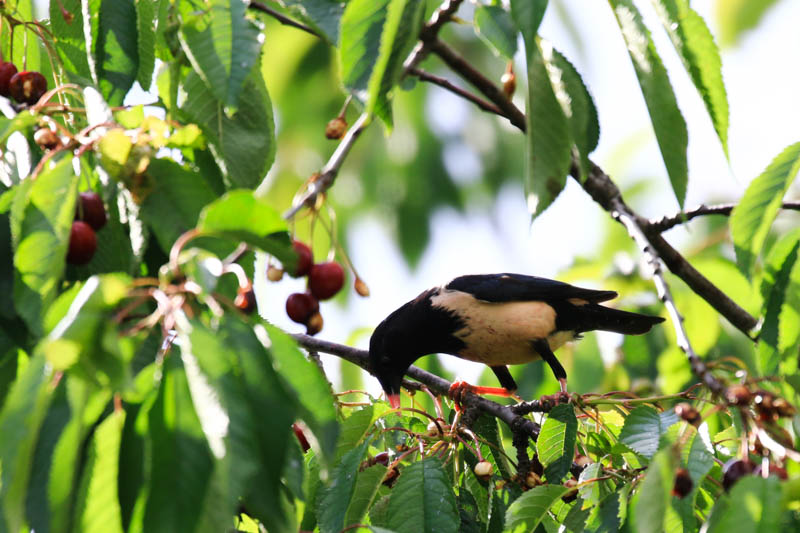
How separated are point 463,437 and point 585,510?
75 centimetres

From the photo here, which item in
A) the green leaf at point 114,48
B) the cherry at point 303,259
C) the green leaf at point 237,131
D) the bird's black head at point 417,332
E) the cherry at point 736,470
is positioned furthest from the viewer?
the bird's black head at point 417,332

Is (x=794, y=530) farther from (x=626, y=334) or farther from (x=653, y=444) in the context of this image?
(x=626, y=334)

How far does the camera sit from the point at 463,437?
339 cm

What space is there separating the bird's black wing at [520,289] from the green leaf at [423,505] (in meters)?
3.17

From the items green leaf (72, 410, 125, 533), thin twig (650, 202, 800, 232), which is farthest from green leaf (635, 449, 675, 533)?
thin twig (650, 202, 800, 232)

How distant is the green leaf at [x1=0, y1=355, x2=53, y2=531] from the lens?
4.82ft

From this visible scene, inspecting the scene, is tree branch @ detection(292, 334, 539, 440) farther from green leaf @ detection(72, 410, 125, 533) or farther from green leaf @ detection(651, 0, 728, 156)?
green leaf @ detection(72, 410, 125, 533)

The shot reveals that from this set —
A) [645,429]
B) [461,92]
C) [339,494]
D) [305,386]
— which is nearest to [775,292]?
[645,429]

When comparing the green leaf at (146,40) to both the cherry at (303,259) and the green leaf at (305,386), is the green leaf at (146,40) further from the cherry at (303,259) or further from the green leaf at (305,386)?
the green leaf at (305,386)

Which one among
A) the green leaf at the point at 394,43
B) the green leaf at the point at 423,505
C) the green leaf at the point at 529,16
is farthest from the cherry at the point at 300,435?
the green leaf at the point at 529,16

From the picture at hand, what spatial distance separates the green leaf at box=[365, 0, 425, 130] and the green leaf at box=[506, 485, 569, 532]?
4.25 ft

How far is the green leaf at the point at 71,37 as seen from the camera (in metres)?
2.84

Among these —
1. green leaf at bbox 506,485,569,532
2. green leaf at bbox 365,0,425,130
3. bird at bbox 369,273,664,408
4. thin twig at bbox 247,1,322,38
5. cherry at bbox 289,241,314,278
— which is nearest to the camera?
green leaf at bbox 365,0,425,130

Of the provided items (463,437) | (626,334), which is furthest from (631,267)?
(463,437)
